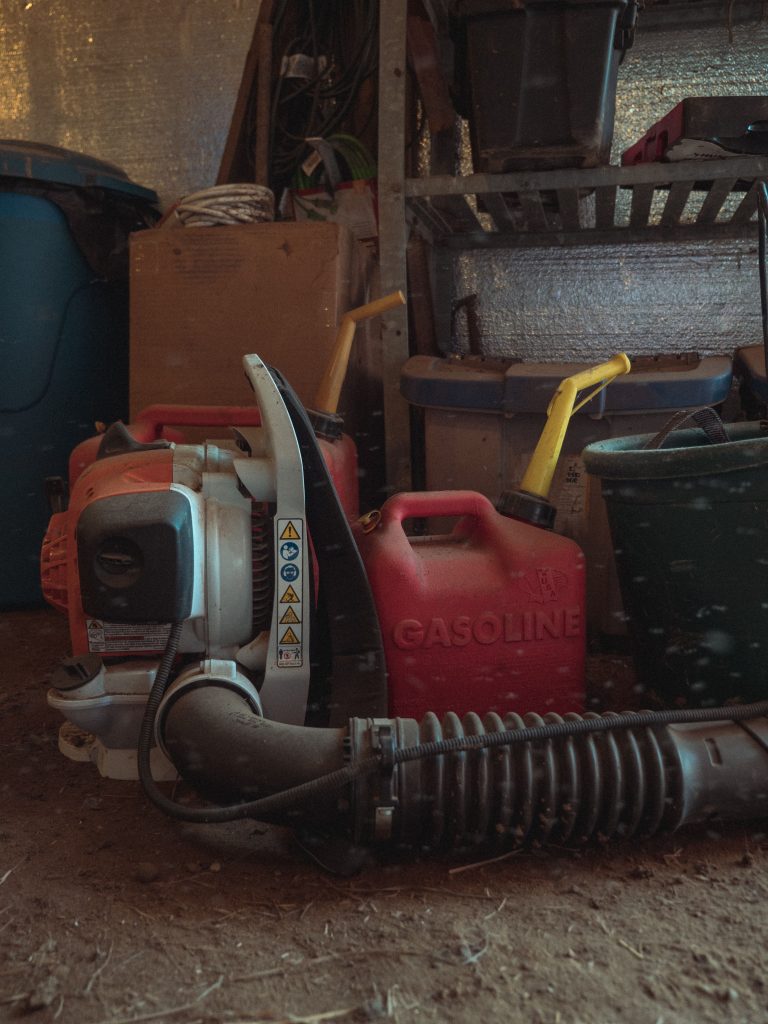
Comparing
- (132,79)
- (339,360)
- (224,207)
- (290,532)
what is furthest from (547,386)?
(132,79)

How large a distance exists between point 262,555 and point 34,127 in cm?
208

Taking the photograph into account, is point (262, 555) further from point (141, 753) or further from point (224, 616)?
point (141, 753)

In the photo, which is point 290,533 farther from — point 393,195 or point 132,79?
point 132,79

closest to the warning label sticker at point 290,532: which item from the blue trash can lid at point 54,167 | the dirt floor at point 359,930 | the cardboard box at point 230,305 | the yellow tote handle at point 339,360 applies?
the dirt floor at point 359,930

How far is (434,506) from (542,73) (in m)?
0.84

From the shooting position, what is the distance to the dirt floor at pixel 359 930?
694 mm

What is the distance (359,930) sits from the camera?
31.2 inches

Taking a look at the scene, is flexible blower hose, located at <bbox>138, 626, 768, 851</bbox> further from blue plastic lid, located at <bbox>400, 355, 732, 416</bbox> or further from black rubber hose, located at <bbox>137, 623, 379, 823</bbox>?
blue plastic lid, located at <bbox>400, 355, 732, 416</bbox>

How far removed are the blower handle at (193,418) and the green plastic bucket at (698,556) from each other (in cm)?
59

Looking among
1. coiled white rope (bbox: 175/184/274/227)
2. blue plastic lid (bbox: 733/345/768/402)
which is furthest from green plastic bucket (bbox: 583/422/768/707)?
coiled white rope (bbox: 175/184/274/227)

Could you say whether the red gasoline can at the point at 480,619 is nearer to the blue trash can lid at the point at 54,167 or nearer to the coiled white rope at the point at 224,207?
the coiled white rope at the point at 224,207

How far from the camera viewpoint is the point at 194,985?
28.4 inches

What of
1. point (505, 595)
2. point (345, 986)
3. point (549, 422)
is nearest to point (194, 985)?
point (345, 986)

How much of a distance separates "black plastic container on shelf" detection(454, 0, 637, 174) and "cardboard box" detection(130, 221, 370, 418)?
0.40 metres
